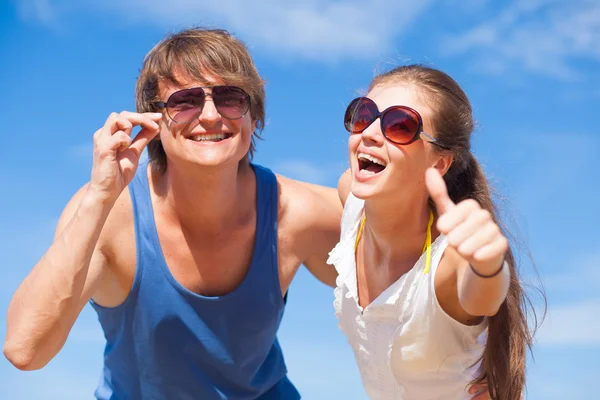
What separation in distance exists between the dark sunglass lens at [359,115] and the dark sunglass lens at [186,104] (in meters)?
1.08

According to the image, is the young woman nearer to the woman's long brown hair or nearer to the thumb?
the woman's long brown hair

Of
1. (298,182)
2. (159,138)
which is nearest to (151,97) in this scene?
(159,138)

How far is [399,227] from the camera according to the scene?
4820 millimetres

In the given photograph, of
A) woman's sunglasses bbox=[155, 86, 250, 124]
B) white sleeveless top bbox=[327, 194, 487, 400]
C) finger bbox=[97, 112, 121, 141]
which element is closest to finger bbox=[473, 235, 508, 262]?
white sleeveless top bbox=[327, 194, 487, 400]

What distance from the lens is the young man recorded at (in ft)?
18.0

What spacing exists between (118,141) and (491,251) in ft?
8.02

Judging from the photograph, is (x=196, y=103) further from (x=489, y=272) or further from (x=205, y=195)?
(x=489, y=272)

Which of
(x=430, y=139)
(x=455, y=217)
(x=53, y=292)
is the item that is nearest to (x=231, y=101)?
(x=430, y=139)

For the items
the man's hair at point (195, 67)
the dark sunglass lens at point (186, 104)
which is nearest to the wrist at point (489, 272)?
the dark sunglass lens at point (186, 104)

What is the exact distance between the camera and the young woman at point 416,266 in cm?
446

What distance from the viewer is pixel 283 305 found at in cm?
593

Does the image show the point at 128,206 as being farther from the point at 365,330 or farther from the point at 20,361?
the point at 365,330

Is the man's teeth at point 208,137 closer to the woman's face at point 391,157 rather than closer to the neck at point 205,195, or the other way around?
the neck at point 205,195

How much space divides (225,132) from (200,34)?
2.92 feet
